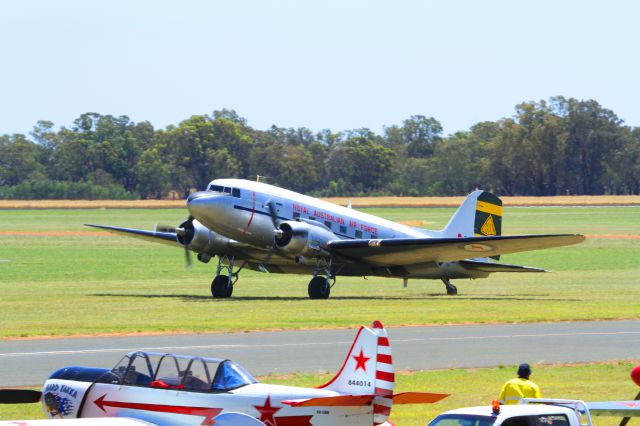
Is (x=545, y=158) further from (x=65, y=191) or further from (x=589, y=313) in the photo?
(x=589, y=313)

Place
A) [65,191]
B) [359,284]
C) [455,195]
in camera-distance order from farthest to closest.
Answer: [455,195] < [65,191] < [359,284]

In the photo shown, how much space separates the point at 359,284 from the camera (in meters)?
51.6

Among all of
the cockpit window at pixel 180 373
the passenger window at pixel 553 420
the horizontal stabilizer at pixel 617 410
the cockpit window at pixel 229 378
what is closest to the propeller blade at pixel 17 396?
the cockpit window at pixel 180 373

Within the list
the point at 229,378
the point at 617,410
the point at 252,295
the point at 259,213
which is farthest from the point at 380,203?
the point at 617,410

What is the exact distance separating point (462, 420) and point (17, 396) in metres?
5.87

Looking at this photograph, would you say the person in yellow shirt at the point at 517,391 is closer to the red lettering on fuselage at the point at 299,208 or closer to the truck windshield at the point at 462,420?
the truck windshield at the point at 462,420

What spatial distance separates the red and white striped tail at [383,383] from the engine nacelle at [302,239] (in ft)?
84.9

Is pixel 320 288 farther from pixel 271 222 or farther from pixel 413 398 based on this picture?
pixel 413 398

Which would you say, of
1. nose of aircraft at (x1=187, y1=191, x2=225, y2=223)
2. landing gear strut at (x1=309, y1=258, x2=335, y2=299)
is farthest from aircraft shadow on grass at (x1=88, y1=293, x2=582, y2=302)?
nose of aircraft at (x1=187, y1=191, x2=225, y2=223)

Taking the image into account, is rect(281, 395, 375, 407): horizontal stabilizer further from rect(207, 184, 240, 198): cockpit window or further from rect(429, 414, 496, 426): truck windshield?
rect(207, 184, 240, 198): cockpit window

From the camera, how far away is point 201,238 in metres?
41.6

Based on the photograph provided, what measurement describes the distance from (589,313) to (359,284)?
16.3 m

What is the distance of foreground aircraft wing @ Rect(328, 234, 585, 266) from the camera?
129 feet

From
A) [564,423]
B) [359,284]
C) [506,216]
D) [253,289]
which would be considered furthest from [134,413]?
[506,216]
